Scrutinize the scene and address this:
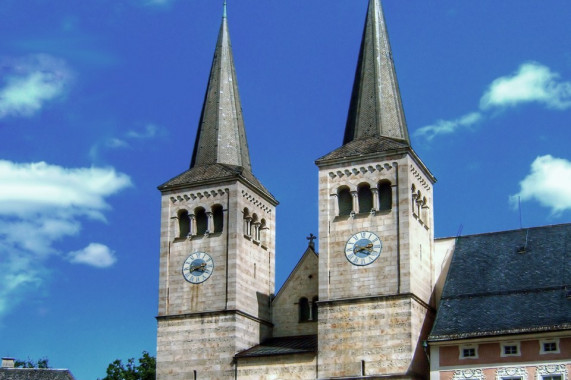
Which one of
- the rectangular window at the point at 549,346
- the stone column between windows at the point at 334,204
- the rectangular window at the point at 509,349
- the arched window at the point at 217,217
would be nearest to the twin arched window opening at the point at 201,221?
the arched window at the point at 217,217

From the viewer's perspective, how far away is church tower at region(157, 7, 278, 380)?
54.0 m

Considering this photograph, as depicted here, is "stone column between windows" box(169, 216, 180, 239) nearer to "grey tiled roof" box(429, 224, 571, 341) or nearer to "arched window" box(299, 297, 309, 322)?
"arched window" box(299, 297, 309, 322)

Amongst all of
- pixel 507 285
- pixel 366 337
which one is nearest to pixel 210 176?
pixel 366 337

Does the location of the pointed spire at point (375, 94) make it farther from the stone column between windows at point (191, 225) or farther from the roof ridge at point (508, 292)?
the stone column between windows at point (191, 225)

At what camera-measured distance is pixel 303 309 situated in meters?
56.8

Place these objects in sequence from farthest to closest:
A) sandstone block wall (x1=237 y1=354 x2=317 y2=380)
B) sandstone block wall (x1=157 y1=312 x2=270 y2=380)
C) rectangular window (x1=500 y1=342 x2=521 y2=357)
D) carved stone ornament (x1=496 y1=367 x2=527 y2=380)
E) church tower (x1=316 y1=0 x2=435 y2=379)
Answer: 1. sandstone block wall (x1=157 y1=312 x2=270 y2=380)
2. sandstone block wall (x1=237 y1=354 x2=317 y2=380)
3. church tower (x1=316 y1=0 x2=435 y2=379)
4. rectangular window (x1=500 y1=342 x2=521 y2=357)
5. carved stone ornament (x1=496 y1=367 x2=527 y2=380)

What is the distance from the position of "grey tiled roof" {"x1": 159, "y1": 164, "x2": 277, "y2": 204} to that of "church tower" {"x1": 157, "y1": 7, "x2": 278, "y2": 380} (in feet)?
0.17

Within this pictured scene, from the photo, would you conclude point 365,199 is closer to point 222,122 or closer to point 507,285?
point 507,285

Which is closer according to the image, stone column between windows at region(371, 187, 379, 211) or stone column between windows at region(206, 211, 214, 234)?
stone column between windows at region(371, 187, 379, 211)

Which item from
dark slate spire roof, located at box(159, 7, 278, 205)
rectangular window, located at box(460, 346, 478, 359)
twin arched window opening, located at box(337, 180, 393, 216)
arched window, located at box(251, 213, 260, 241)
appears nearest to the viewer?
rectangular window, located at box(460, 346, 478, 359)

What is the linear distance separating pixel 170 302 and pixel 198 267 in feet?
7.47

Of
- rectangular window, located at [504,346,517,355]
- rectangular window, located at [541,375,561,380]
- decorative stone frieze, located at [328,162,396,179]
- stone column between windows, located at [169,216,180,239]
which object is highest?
decorative stone frieze, located at [328,162,396,179]

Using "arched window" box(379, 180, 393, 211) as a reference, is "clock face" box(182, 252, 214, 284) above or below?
below

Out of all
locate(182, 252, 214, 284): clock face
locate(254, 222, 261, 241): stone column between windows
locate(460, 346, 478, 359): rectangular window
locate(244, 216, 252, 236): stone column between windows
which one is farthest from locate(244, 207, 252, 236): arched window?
locate(460, 346, 478, 359): rectangular window
